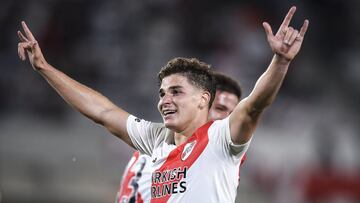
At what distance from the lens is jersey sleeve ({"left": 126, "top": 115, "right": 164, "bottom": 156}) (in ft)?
17.9

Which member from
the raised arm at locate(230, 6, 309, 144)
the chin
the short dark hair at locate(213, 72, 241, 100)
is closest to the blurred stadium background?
the short dark hair at locate(213, 72, 241, 100)

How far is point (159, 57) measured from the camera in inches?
521

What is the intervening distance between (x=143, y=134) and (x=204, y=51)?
834 centimetres

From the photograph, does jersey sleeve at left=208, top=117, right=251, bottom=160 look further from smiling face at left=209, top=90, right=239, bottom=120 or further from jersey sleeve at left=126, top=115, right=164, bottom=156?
smiling face at left=209, top=90, right=239, bottom=120

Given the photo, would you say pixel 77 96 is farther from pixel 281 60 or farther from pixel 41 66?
pixel 281 60

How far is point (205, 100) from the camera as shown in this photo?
17.0ft

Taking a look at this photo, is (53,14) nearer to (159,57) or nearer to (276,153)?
(159,57)

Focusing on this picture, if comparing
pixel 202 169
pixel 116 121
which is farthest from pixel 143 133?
pixel 202 169

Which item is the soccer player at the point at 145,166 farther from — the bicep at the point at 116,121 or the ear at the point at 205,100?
the ear at the point at 205,100

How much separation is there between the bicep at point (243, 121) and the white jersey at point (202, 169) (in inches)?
2.4

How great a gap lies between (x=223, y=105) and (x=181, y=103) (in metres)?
1.73

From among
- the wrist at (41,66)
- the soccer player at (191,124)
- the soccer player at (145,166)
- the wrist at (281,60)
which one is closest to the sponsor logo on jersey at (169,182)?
the soccer player at (191,124)

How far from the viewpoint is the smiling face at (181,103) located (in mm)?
5066

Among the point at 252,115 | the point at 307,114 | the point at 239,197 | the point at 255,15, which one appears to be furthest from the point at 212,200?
the point at 255,15
